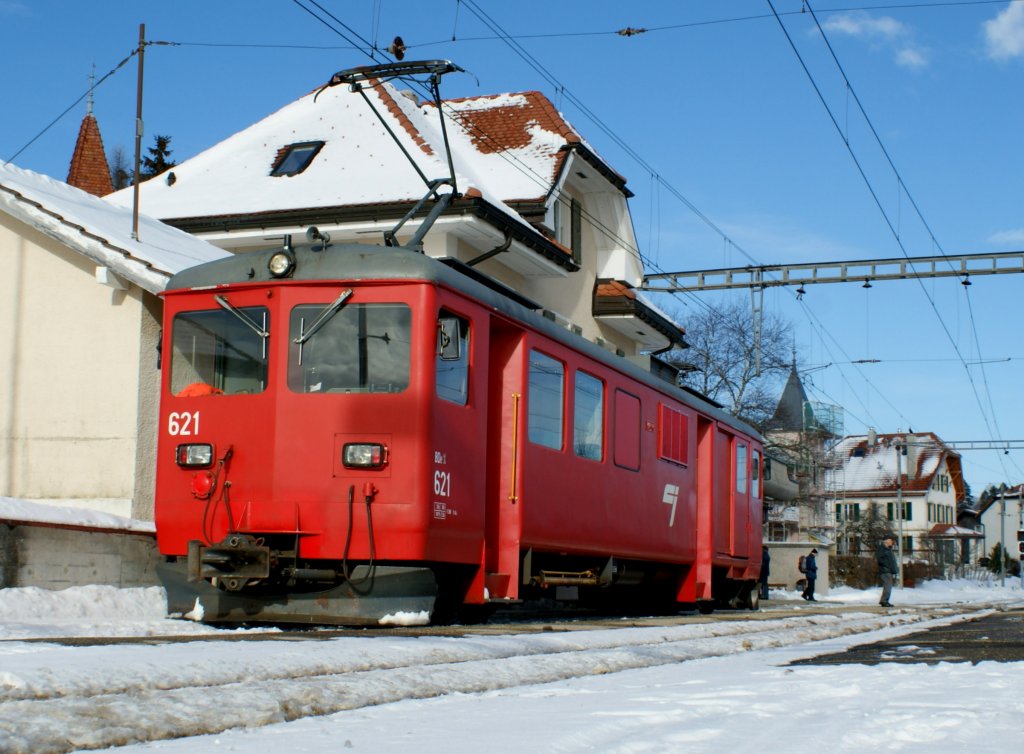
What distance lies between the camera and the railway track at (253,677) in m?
3.87

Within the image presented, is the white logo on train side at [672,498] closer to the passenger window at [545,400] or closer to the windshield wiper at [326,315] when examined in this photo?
the passenger window at [545,400]

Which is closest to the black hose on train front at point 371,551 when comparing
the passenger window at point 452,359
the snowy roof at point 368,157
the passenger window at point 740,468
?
the passenger window at point 452,359

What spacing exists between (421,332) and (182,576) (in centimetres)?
262

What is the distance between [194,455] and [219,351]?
0.89 m

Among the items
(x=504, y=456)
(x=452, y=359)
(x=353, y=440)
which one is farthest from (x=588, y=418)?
(x=353, y=440)

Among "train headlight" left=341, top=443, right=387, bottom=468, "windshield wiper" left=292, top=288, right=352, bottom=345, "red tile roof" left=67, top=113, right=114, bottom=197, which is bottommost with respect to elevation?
"train headlight" left=341, top=443, right=387, bottom=468

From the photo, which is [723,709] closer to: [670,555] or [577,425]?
[577,425]

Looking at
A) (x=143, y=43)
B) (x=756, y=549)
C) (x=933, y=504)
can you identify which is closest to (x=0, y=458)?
(x=143, y=43)

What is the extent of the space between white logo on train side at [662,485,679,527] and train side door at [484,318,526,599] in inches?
191

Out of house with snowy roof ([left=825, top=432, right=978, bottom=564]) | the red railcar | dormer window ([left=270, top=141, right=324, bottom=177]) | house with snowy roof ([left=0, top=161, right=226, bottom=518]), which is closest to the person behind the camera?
the red railcar

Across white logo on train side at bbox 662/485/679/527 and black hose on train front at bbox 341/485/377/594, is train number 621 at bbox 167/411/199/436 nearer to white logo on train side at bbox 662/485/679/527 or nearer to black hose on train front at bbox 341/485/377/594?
black hose on train front at bbox 341/485/377/594

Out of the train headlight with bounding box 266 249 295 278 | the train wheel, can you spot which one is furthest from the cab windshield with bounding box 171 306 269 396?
the train wheel

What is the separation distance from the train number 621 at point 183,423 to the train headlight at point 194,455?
13cm

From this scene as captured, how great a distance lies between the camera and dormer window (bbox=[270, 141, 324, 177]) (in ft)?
83.9
